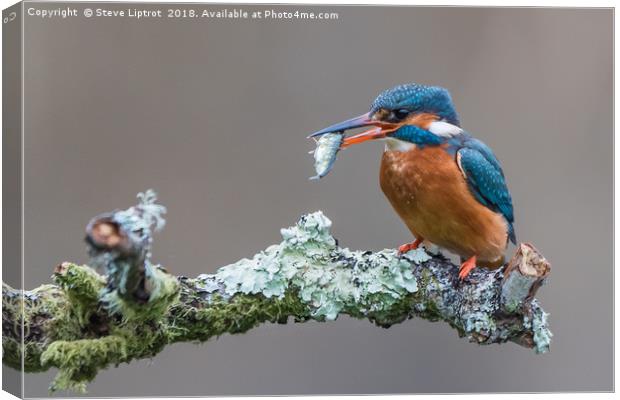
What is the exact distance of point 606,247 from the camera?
4.04 meters

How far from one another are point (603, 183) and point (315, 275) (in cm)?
133

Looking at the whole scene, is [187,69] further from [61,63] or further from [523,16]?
[523,16]

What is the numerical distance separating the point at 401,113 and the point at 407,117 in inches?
1.2

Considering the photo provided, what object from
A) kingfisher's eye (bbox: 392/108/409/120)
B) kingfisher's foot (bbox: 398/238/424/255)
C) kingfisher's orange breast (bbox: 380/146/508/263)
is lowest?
kingfisher's foot (bbox: 398/238/424/255)

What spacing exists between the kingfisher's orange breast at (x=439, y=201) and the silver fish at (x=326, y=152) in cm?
22

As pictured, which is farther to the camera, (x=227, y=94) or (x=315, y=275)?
(x=227, y=94)

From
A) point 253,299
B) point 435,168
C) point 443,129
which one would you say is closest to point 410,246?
point 435,168

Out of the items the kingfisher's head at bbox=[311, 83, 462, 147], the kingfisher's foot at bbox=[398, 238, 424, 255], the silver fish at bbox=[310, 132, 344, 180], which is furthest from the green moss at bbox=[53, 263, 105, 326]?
the kingfisher's foot at bbox=[398, 238, 424, 255]

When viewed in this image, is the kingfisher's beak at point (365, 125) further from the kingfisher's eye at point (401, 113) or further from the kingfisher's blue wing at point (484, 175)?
the kingfisher's blue wing at point (484, 175)

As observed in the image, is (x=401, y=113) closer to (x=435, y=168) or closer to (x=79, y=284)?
(x=435, y=168)

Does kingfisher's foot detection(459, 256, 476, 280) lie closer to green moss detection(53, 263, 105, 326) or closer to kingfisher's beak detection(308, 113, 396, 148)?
kingfisher's beak detection(308, 113, 396, 148)

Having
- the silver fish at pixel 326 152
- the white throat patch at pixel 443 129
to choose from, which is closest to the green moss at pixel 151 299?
the silver fish at pixel 326 152

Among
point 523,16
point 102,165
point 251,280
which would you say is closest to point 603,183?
point 523,16

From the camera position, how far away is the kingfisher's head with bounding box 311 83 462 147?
3723 millimetres
